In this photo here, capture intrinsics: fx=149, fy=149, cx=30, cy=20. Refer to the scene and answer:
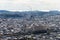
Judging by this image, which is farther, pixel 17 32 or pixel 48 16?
pixel 48 16

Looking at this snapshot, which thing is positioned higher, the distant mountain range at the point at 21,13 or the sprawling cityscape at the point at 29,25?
the distant mountain range at the point at 21,13

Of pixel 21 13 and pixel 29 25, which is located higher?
pixel 21 13

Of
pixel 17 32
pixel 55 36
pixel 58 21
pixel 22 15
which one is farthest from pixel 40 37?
pixel 22 15

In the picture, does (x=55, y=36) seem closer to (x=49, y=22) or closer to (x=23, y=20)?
(x=49, y=22)

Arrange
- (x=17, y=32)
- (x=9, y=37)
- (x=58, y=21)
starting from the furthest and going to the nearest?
(x=58, y=21)
(x=17, y=32)
(x=9, y=37)

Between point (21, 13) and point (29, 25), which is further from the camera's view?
point (21, 13)

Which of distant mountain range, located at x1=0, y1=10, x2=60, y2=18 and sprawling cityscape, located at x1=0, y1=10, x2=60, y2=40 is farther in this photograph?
distant mountain range, located at x1=0, y1=10, x2=60, y2=18

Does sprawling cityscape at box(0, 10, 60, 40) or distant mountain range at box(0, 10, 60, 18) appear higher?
distant mountain range at box(0, 10, 60, 18)

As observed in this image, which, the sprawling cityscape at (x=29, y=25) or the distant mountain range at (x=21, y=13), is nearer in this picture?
the sprawling cityscape at (x=29, y=25)
